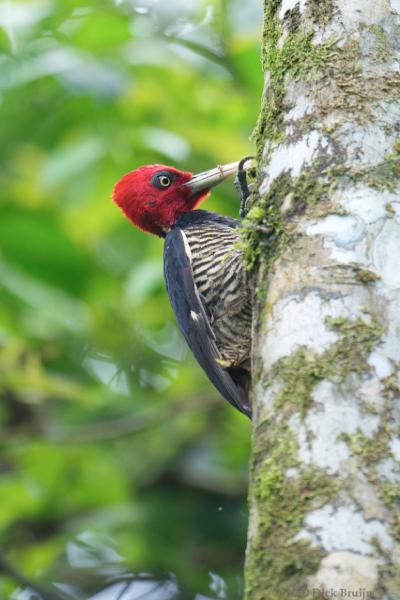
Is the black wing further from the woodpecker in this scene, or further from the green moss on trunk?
the green moss on trunk

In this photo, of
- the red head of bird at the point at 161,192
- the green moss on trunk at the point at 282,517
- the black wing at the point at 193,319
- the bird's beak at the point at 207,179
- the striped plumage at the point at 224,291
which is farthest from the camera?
the red head of bird at the point at 161,192

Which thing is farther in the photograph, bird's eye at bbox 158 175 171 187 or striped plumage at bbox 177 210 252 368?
bird's eye at bbox 158 175 171 187

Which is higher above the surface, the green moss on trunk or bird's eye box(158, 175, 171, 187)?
bird's eye box(158, 175, 171, 187)

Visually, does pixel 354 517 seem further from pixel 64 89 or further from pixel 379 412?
pixel 64 89

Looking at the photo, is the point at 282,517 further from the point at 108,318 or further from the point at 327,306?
the point at 108,318

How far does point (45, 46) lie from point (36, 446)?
7.28 feet

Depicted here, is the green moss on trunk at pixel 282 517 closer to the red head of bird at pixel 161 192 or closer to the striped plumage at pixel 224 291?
the striped plumage at pixel 224 291

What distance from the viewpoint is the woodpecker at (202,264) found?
4.21m

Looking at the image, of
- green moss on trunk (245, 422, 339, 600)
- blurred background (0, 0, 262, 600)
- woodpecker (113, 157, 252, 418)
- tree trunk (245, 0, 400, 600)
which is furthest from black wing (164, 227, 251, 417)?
green moss on trunk (245, 422, 339, 600)

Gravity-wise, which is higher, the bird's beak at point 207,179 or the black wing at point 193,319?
the bird's beak at point 207,179

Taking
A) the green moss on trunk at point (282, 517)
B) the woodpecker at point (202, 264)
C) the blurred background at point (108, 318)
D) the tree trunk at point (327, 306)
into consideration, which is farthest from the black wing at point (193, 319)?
the green moss on trunk at point (282, 517)

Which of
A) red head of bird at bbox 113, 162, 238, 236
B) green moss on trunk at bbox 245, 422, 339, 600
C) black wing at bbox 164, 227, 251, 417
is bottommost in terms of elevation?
green moss on trunk at bbox 245, 422, 339, 600

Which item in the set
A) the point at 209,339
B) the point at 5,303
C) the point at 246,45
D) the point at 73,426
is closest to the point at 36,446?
the point at 73,426

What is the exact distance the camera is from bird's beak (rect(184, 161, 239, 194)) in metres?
4.86
